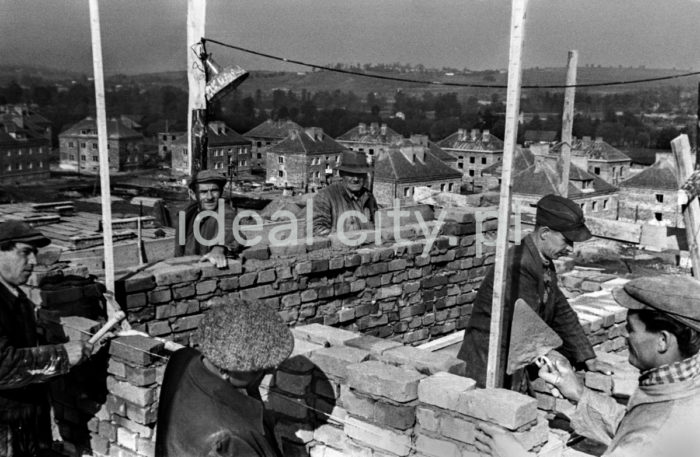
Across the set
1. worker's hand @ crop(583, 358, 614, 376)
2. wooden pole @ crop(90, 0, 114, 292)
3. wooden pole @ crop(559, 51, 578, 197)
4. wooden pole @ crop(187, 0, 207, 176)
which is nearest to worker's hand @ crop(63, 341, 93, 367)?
wooden pole @ crop(90, 0, 114, 292)

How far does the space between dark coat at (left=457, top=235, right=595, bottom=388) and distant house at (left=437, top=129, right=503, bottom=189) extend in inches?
2652

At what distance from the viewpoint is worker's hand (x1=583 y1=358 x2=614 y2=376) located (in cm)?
597

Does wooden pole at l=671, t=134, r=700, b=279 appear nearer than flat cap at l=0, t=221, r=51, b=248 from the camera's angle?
No

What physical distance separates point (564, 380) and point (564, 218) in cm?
221

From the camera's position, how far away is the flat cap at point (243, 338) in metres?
2.62

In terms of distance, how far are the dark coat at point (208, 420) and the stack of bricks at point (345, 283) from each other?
373cm

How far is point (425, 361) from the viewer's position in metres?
5.14

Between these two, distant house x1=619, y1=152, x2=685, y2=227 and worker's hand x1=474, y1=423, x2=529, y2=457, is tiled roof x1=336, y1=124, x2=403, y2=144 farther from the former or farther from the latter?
worker's hand x1=474, y1=423, x2=529, y2=457

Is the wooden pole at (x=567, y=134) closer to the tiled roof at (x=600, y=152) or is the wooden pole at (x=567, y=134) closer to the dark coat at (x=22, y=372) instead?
the dark coat at (x=22, y=372)

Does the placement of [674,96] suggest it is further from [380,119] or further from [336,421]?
[336,421]

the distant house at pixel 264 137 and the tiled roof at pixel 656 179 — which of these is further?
the distant house at pixel 264 137

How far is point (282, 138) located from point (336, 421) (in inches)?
2419

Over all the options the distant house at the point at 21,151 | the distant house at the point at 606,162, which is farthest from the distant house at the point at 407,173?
the distant house at the point at 21,151

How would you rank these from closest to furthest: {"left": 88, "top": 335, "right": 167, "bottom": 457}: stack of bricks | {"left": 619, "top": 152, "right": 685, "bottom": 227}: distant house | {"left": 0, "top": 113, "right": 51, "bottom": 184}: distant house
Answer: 1. {"left": 88, "top": 335, "right": 167, "bottom": 457}: stack of bricks
2. {"left": 0, "top": 113, "right": 51, "bottom": 184}: distant house
3. {"left": 619, "top": 152, "right": 685, "bottom": 227}: distant house
